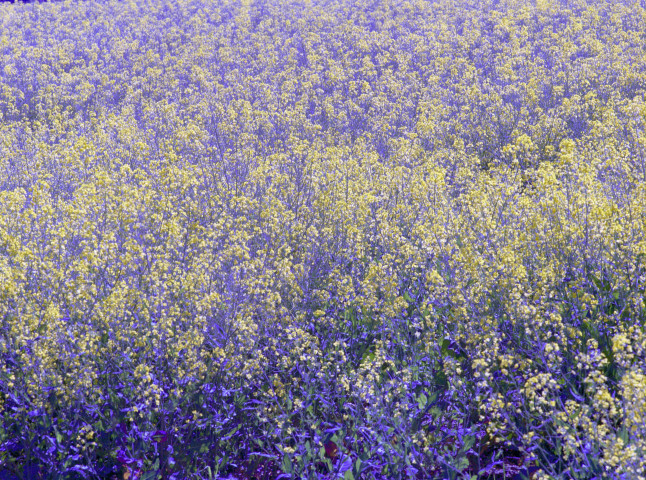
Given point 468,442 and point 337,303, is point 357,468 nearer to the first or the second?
point 468,442

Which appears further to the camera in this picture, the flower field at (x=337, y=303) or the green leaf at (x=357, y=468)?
the flower field at (x=337, y=303)

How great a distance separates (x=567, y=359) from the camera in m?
3.64

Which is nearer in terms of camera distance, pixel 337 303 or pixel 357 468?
pixel 357 468

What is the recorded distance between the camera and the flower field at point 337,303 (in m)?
3.31

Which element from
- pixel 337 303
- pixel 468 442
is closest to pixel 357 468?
pixel 468 442

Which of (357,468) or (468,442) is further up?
(468,442)

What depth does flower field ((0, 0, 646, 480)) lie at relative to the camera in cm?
331

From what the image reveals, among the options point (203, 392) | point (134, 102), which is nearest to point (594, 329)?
point (203, 392)

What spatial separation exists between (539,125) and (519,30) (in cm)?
966

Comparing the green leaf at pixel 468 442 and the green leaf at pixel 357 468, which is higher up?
the green leaf at pixel 468 442

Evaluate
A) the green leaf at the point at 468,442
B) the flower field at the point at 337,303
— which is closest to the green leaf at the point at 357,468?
the flower field at the point at 337,303

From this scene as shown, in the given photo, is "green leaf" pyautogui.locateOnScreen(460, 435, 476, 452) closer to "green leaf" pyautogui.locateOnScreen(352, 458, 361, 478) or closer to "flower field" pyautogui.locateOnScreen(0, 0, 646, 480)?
"flower field" pyautogui.locateOnScreen(0, 0, 646, 480)

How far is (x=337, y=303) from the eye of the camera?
4.69m

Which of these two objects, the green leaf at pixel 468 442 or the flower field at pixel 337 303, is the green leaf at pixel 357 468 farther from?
the green leaf at pixel 468 442
